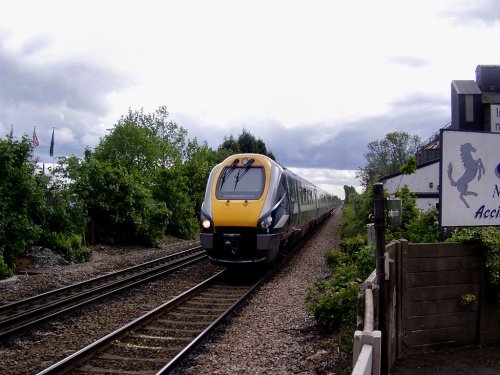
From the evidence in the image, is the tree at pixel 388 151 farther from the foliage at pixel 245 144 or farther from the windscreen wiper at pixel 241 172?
the windscreen wiper at pixel 241 172

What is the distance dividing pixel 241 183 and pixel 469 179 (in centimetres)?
685

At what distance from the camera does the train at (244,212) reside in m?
11.4

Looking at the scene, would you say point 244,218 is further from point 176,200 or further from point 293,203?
point 176,200

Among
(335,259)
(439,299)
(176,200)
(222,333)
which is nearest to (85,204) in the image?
(176,200)

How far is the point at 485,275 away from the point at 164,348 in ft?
13.8

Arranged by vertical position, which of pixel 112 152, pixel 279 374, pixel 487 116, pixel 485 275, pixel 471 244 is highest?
pixel 112 152

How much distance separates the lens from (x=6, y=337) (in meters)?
6.84

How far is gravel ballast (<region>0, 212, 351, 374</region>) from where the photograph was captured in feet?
19.5

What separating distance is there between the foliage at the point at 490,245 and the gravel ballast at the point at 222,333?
6.85ft

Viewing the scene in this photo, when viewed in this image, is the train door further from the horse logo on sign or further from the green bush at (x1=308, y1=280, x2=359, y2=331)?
the horse logo on sign

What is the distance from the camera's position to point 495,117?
5.61 metres

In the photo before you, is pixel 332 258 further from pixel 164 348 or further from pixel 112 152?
pixel 112 152

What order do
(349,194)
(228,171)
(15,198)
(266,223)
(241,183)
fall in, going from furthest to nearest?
(349,194), (15,198), (228,171), (241,183), (266,223)

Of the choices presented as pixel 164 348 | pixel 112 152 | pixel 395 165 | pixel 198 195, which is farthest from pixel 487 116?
pixel 395 165
